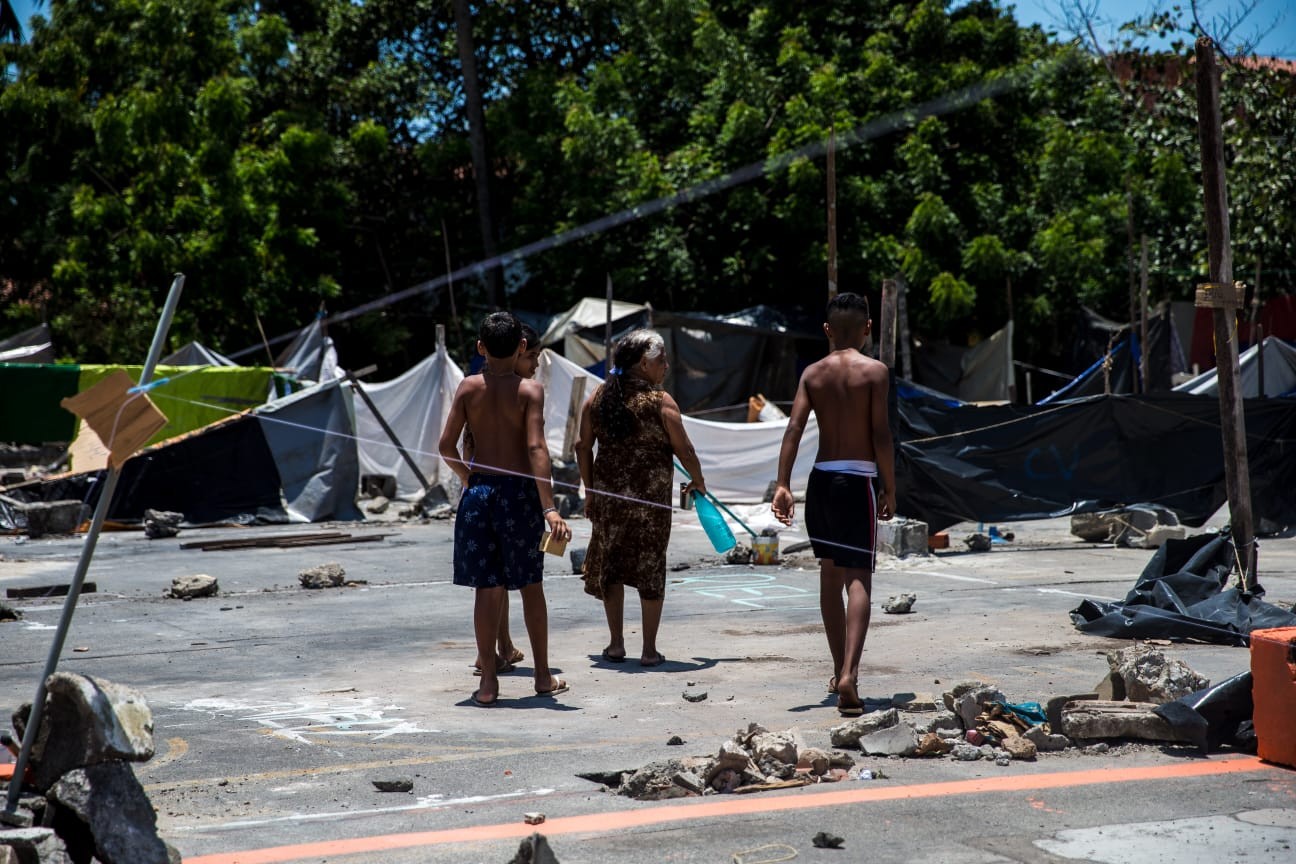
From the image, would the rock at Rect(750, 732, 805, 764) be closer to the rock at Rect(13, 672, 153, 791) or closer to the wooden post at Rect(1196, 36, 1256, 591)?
the rock at Rect(13, 672, 153, 791)

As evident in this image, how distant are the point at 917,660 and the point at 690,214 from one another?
814 inches

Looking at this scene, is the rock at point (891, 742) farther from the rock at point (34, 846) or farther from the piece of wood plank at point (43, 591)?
the piece of wood plank at point (43, 591)

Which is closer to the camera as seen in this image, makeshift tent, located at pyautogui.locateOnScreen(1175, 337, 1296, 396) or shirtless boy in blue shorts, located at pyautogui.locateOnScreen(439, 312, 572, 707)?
shirtless boy in blue shorts, located at pyautogui.locateOnScreen(439, 312, 572, 707)

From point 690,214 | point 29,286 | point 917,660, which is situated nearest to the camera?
point 917,660

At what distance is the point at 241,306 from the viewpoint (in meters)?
26.9

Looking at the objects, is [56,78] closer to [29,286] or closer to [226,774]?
[29,286]

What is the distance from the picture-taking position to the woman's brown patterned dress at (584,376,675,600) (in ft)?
24.9

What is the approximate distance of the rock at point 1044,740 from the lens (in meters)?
5.40

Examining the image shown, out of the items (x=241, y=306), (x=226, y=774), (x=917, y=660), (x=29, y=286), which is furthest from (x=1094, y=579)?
(x=29, y=286)

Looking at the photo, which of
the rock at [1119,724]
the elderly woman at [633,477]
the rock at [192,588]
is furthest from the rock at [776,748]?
the rock at [192,588]

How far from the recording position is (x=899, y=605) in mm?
9195

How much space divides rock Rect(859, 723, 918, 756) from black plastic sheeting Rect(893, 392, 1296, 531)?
26.1ft

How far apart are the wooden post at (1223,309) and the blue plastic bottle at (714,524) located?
3040 mm

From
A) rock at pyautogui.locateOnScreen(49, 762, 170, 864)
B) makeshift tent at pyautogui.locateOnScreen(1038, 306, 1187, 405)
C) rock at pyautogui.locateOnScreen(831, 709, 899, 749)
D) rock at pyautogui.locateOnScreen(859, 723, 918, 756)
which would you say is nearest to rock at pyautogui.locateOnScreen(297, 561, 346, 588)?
rock at pyautogui.locateOnScreen(831, 709, 899, 749)
